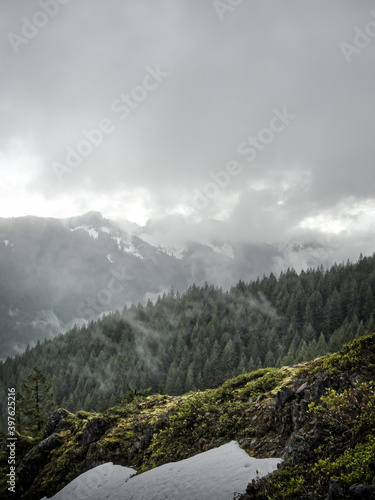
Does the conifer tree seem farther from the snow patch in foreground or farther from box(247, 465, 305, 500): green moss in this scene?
box(247, 465, 305, 500): green moss

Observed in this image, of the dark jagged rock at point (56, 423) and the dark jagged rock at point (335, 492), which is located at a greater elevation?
the dark jagged rock at point (335, 492)

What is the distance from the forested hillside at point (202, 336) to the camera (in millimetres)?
101312

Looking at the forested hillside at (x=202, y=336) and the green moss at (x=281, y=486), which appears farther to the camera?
the forested hillside at (x=202, y=336)

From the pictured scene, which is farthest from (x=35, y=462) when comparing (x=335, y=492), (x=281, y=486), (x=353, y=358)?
(x=335, y=492)

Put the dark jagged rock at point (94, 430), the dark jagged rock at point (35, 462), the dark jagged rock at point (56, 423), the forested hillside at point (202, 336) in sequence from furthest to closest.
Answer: the forested hillside at point (202, 336), the dark jagged rock at point (56, 423), the dark jagged rock at point (35, 462), the dark jagged rock at point (94, 430)

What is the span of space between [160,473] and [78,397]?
119918 mm

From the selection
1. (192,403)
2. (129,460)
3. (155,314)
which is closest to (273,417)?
(192,403)

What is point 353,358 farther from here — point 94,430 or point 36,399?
point 36,399

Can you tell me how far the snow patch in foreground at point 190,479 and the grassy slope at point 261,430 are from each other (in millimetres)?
858

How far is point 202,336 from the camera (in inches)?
4887

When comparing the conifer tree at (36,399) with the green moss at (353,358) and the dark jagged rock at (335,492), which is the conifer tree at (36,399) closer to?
the green moss at (353,358)

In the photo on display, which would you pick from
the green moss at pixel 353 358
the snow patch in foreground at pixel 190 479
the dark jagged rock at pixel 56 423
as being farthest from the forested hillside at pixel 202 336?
the snow patch in foreground at pixel 190 479

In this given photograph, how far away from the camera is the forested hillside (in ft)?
332

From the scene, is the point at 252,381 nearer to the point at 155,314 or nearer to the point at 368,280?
the point at 368,280
